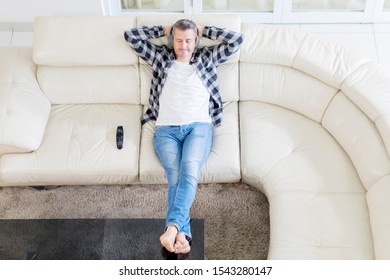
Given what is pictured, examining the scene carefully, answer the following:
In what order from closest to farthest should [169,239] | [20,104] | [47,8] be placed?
[169,239] < [20,104] < [47,8]

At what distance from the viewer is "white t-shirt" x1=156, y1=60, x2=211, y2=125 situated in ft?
9.92

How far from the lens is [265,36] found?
310 centimetres

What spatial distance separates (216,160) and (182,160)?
8.5 inches

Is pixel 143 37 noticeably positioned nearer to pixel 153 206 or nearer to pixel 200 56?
pixel 200 56

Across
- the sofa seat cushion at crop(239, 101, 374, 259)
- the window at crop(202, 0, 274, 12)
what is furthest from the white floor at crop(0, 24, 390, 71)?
the sofa seat cushion at crop(239, 101, 374, 259)

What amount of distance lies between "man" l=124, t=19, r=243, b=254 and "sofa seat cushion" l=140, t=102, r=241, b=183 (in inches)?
2.0

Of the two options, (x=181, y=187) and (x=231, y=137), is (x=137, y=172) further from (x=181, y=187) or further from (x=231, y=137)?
(x=231, y=137)

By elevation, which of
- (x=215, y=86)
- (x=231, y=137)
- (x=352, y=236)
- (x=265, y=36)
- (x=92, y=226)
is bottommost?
(x=92, y=226)

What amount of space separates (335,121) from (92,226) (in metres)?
1.50

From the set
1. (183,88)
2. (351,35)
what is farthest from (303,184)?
(351,35)

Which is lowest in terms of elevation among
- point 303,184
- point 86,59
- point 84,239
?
point 84,239

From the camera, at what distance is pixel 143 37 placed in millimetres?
3016

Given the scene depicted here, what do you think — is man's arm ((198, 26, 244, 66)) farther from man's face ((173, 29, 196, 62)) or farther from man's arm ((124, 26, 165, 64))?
man's arm ((124, 26, 165, 64))
